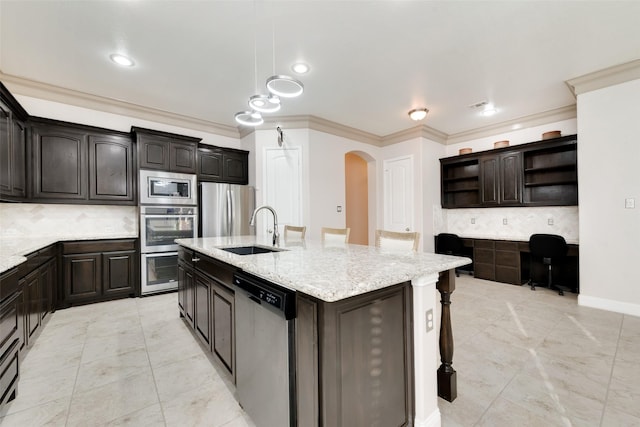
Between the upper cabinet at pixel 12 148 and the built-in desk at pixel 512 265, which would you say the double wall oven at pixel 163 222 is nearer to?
the upper cabinet at pixel 12 148

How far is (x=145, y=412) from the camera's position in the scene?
5.25 feet

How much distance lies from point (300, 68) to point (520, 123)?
4.11 m

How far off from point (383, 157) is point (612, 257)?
3.79m

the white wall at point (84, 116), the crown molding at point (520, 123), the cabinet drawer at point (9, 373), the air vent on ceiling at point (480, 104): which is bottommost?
the cabinet drawer at point (9, 373)

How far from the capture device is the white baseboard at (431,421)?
135 centimetres

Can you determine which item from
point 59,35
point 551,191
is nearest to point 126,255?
point 59,35

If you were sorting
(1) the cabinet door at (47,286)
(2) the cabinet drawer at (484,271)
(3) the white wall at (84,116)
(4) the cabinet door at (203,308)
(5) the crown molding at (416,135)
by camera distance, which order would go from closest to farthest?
(4) the cabinet door at (203,308) → (1) the cabinet door at (47,286) → (3) the white wall at (84,116) → (2) the cabinet drawer at (484,271) → (5) the crown molding at (416,135)

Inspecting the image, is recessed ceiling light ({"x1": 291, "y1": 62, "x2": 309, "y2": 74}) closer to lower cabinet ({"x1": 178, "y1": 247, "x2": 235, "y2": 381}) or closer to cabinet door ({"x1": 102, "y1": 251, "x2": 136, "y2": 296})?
lower cabinet ({"x1": 178, "y1": 247, "x2": 235, "y2": 381})

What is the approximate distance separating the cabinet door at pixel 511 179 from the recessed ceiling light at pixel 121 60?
18.6ft

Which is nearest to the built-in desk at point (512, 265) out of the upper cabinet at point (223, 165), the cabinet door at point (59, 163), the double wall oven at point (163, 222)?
the upper cabinet at point (223, 165)

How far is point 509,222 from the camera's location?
4828mm

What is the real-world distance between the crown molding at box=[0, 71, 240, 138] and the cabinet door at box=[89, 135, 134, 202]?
54cm

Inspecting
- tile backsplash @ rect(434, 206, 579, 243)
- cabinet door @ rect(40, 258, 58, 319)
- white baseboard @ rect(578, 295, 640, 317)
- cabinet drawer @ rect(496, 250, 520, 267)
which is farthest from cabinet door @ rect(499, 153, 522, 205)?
cabinet door @ rect(40, 258, 58, 319)

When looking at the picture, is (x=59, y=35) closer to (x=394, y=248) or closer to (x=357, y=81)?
(x=357, y=81)
